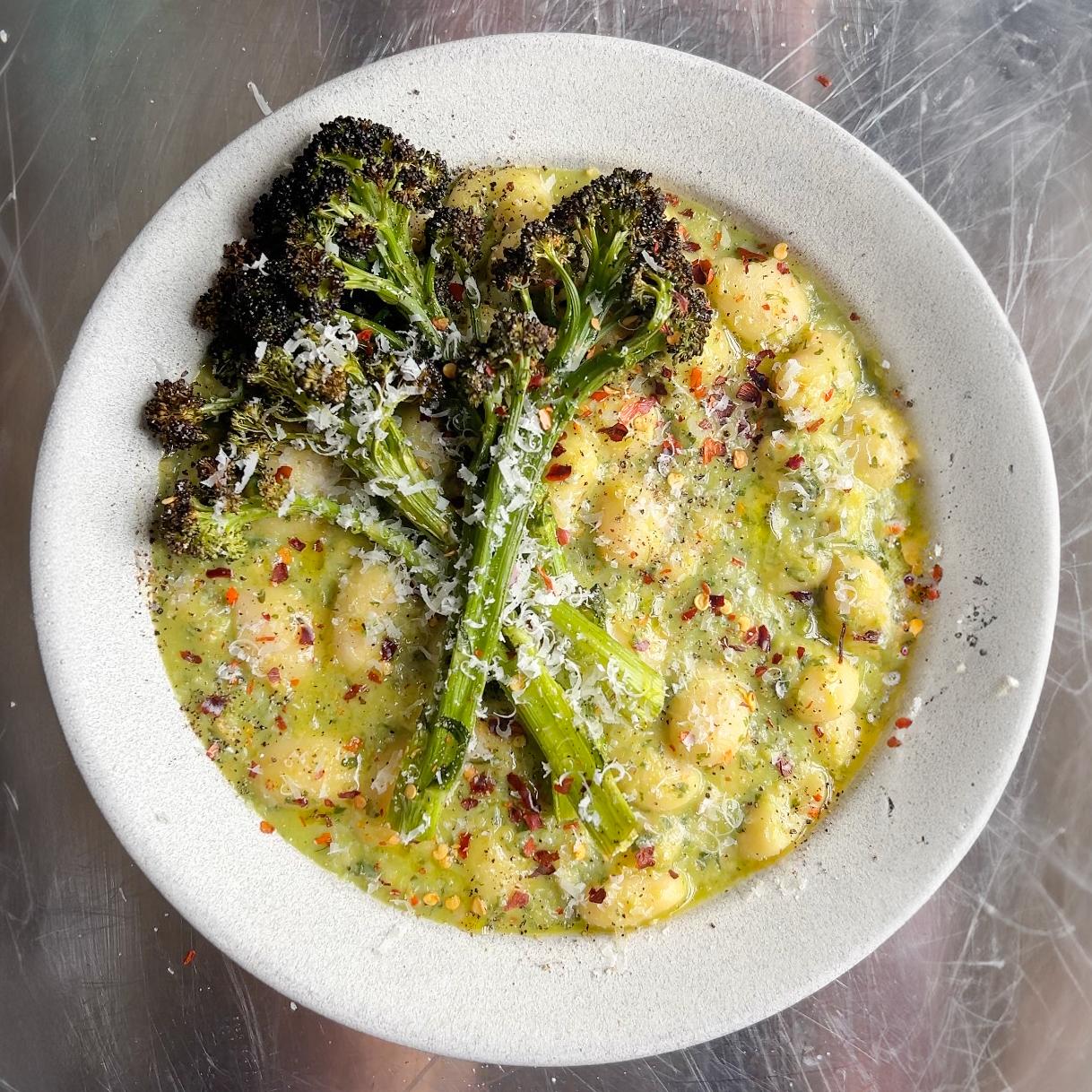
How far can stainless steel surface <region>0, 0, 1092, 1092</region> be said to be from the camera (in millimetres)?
2721

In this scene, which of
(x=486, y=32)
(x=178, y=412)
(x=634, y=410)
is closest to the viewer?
(x=178, y=412)

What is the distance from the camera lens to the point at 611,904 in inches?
88.5

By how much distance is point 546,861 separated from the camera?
2.29 meters

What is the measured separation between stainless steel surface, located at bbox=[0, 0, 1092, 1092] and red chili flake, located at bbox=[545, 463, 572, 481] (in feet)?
5.32

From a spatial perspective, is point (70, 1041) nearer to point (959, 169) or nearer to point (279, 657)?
point (279, 657)

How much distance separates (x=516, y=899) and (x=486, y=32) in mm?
2756

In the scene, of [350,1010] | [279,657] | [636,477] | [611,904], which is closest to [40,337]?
[279,657]

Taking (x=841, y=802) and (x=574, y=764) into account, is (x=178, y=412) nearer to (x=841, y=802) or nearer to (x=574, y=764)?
(x=574, y=764)

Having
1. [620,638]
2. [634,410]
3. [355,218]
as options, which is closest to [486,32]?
[355,218]

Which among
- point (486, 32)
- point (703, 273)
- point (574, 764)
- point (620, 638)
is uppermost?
point (486, 32)

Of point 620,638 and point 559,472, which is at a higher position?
point 559,472

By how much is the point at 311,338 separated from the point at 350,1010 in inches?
67.9

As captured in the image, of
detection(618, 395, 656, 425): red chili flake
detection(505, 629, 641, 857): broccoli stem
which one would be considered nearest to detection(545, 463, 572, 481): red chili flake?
detection(618, 395, 656, 425): red chili flake

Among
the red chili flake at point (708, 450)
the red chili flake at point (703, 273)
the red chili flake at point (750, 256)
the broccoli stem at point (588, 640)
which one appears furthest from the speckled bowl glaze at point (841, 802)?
the broccoli stem at point (588, 640)
